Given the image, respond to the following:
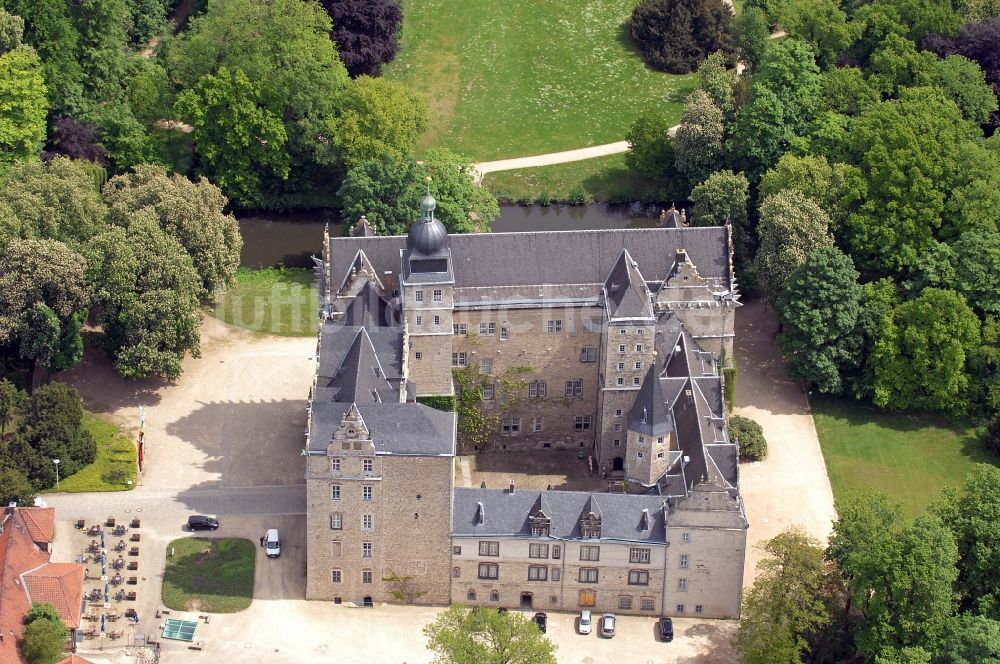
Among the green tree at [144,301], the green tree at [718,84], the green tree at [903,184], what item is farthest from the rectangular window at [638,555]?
the green tree at [718,84]

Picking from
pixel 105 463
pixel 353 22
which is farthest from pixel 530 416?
pixel 353 22

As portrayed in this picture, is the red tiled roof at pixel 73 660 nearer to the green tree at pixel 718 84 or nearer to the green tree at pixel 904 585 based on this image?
the green tree at pixel 904 585

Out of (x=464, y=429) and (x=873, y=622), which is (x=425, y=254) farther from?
(x=873, y=622)

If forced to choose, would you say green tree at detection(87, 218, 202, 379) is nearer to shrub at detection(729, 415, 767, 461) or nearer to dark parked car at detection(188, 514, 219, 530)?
dark parked car at detection(188, 514, 219, 530)

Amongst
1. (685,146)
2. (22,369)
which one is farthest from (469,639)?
(685,146)

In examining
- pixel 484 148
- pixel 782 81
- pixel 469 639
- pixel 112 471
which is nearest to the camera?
pixel 469 639
